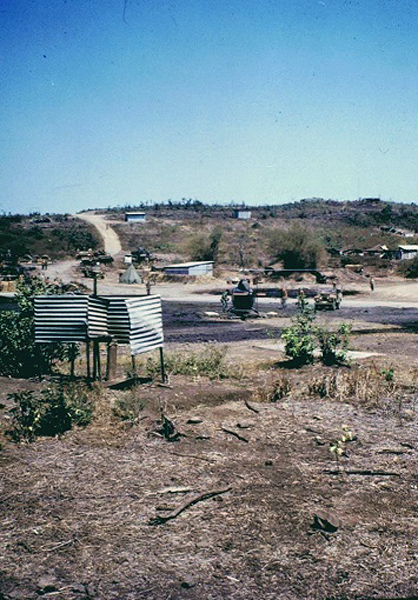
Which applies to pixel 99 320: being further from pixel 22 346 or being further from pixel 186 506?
pixel 186 506

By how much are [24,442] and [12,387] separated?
9.47ft

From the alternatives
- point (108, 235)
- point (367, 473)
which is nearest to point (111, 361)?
point (367, 473)

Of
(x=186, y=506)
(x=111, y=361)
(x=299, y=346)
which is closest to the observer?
(x=186, y=506)

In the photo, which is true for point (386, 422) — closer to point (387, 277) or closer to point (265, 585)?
point (265, 585)

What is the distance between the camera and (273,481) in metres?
6.36

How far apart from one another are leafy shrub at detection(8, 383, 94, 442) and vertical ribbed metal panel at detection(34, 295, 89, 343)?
161cm

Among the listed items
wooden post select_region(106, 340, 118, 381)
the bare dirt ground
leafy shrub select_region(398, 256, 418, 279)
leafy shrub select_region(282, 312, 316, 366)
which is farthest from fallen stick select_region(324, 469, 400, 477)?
leafy shrub select_region(398, 256, 418, 279)

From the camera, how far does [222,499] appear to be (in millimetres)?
5934

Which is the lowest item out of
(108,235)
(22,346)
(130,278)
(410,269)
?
(22,346)

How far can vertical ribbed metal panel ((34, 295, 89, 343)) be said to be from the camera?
9672 millimetres

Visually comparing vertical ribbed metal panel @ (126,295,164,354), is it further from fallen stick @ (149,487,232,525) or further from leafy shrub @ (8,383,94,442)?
fallen stick @ (149,487,232,525)

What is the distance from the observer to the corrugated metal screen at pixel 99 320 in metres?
9.64

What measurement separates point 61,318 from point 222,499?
16.6ft

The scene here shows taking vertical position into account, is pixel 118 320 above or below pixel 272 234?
below
